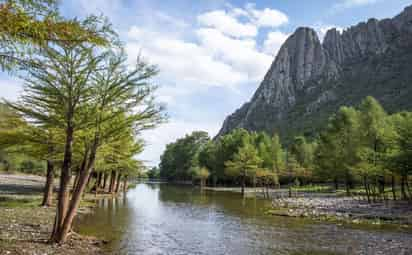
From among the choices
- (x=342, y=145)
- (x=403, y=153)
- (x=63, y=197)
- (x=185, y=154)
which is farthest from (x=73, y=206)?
(x=185, y=154)

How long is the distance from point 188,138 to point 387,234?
122162 mm

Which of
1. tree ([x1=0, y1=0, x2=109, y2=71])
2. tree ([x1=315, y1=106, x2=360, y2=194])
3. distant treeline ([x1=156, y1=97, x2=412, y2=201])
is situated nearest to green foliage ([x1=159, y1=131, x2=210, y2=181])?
distant treeline ([x1=156, y1=97, x2=412, y2=201])

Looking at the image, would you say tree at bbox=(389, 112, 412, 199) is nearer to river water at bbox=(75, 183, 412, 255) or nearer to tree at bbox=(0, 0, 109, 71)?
river water at bbox=(75, 183, 412, 255)

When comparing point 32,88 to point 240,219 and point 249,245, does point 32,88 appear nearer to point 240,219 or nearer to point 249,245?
point 249,245

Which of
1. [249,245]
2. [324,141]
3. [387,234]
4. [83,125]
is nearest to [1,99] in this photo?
[83,125]

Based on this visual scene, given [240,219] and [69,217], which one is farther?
[240,219]

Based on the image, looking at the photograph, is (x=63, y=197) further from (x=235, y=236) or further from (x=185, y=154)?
(x=185, y=154)

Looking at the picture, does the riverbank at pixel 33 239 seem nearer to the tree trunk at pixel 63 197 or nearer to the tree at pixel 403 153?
the tree trunk at pixel 63 197

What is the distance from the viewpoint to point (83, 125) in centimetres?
1417

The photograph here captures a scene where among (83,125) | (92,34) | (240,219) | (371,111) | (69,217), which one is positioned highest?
(371,111)

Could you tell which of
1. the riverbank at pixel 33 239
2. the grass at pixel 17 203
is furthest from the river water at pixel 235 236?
the grass at pixel 17 203

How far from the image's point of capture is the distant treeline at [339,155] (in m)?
40.9

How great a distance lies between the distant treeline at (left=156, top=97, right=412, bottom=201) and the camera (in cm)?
4091

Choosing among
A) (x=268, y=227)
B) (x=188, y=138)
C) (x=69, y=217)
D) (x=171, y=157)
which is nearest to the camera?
(x=69, y=217)
